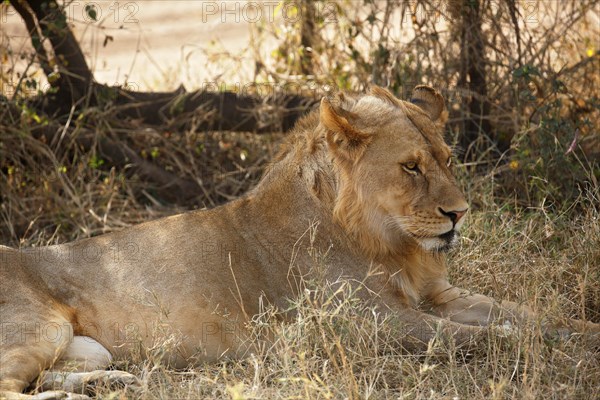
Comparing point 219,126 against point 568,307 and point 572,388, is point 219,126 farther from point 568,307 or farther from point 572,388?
point 572,388

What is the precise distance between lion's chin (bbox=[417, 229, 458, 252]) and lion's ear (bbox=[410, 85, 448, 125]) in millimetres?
646

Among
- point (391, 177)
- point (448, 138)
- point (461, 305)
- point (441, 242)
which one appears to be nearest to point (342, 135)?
point (391, 177)

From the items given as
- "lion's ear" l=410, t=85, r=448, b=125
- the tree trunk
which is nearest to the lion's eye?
"lion's ear" l=410, t=85, r=448, b=125

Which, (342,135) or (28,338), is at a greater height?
(342,135)

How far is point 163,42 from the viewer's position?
1127 cm

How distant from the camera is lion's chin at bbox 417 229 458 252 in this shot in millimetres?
4102

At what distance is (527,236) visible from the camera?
16.8 feet

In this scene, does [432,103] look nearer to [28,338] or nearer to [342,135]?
[342,135]

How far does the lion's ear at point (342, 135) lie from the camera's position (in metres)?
4.04

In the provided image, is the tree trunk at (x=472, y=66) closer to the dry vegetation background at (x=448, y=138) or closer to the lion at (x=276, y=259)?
the dry vegetation background at (x=448, y=138)

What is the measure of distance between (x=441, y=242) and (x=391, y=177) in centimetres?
35

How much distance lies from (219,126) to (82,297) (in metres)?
3.01

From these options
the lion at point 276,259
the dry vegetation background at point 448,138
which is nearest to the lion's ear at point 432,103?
the lion at point 276,259

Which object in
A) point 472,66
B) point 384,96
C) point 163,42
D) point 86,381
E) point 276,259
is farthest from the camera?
point 163,42
